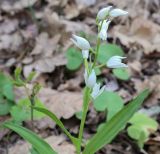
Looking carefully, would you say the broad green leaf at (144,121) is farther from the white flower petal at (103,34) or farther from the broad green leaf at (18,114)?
the white flower petal at (103,34)

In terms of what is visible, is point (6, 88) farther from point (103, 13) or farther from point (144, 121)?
point (103, 13)

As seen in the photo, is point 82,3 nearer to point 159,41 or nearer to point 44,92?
point 159,41

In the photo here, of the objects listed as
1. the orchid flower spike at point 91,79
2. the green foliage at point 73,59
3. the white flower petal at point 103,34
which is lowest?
the green foliage at point 73,59

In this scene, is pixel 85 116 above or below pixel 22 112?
above

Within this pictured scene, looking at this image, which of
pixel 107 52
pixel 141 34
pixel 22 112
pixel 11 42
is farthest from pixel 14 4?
pixel 22 112

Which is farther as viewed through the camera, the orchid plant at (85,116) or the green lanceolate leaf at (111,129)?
the green lanceolate leaf at (111,129)

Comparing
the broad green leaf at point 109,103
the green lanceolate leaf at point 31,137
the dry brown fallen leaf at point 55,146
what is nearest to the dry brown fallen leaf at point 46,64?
the broad green leaf at point 109,103
